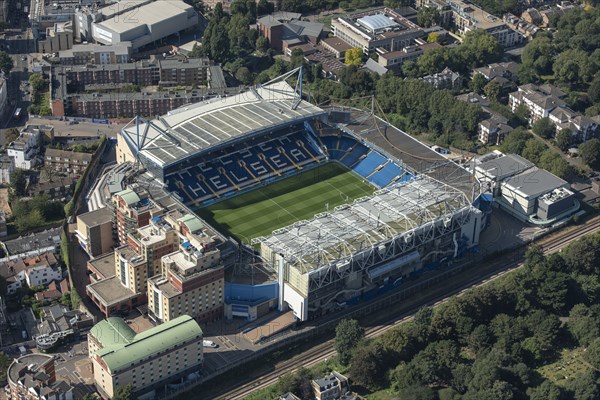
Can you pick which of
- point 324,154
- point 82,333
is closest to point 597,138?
point 324,154

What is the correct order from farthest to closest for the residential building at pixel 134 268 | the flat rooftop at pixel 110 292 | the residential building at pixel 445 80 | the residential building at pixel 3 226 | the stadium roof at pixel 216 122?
the residential building at pixel 445 80 < the stadium roof at pixel 216 122 < the residential building at pixel 3 226 < the residential building at pixel 134 268 < the flat rooftop at pixel 110 292

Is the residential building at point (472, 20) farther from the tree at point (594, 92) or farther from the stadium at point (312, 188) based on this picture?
the stadium at point (312, 188)

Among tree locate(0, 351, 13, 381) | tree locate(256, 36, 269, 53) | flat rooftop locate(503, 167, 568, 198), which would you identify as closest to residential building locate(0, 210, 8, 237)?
tree locate(0, 351, 13, 381)

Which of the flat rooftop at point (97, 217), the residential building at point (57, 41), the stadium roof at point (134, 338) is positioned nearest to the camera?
the stadium roof at point (134, 338)

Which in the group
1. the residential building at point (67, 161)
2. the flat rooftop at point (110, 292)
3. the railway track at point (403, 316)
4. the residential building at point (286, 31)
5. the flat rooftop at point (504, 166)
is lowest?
the railway track at point (403, 316)

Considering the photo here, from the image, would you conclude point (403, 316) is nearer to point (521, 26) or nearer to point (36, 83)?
point (36, 83)

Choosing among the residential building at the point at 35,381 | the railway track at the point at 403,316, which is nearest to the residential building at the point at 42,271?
the residential building at the point at 35,381

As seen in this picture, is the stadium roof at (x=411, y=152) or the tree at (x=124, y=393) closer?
the tree at (x=124, y=393)
